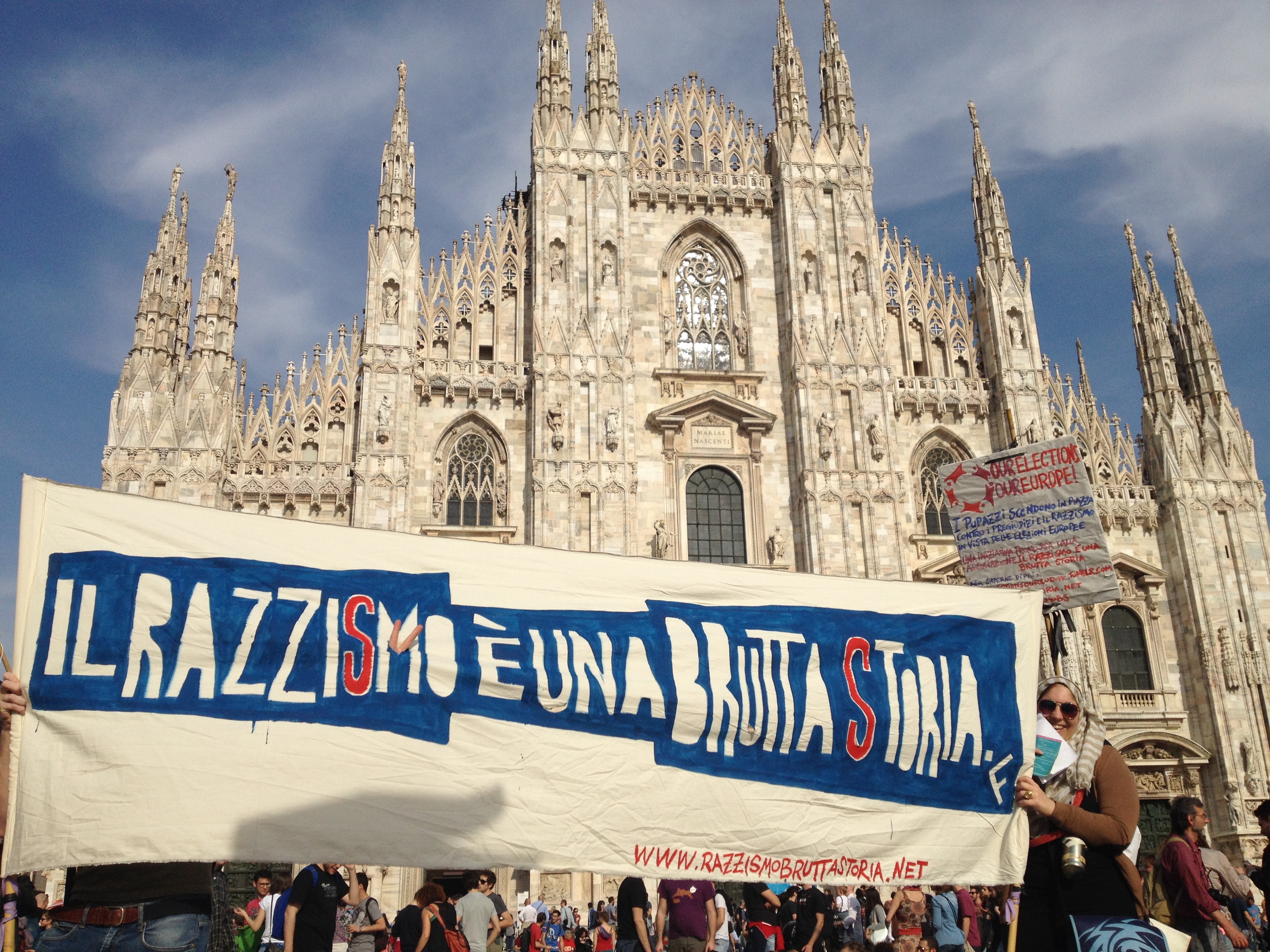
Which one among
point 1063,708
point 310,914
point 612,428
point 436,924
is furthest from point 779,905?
point 612,428

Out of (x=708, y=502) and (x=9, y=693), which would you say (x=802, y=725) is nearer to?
(x=9, y=693)

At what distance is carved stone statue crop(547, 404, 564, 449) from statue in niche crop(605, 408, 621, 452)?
0.94m

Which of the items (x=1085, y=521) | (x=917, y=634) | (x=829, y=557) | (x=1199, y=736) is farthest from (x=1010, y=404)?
(x=917, y=634)

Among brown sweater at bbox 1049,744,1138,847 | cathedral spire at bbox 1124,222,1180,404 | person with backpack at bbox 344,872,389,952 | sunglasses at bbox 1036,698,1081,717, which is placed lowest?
person with backpack at bbox 344,872,389,952

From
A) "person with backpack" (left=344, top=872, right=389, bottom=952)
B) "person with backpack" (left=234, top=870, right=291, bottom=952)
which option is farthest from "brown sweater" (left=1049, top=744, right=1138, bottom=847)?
"person with backpack" (left=234, top=870, right=291, bottom=952)

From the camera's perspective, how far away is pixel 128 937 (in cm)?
473

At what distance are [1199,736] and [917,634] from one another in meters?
20.9

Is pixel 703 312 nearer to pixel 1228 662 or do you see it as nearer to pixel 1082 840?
pixel 1228 662

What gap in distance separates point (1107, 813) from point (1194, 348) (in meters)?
25.7

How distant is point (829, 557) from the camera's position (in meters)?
23.4

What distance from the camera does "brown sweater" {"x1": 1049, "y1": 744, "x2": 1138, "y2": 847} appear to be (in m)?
4.30

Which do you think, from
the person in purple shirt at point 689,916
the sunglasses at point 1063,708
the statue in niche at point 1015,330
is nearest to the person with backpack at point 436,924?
the person in purple shirt at point 689,916

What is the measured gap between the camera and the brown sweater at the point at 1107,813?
169 inches

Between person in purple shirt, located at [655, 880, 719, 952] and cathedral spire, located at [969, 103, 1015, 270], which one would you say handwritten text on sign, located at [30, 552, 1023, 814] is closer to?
person in purple shirt, located at [655, 880, 719, 952]
